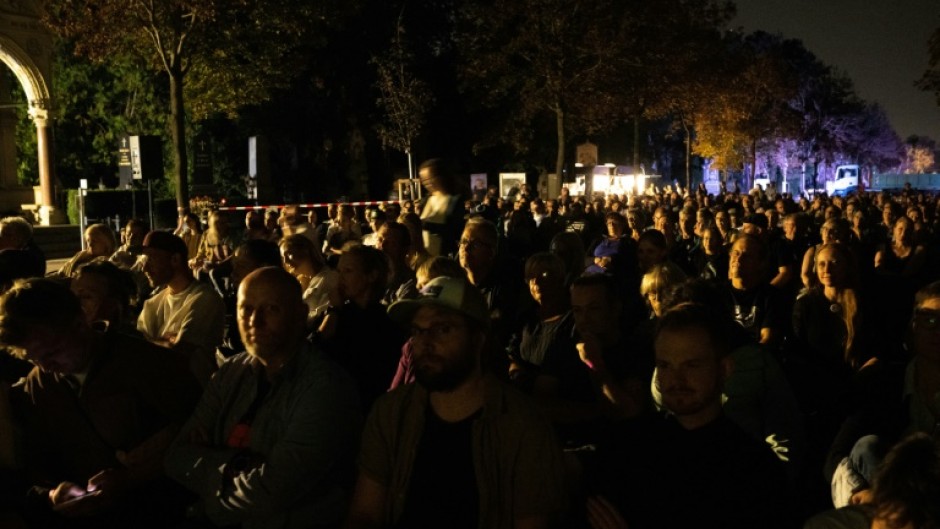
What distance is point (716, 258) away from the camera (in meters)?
8.85

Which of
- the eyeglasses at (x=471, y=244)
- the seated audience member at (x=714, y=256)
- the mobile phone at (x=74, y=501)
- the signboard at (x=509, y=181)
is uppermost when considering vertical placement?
the signboard at (x=509, y=181)

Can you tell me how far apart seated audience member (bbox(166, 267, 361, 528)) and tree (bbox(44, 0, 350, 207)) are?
19700 millimetres

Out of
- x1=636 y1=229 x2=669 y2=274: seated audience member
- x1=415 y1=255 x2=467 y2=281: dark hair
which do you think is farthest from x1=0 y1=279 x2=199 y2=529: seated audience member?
x1=636 y1=229 x2=669 y2=274: seated audience member

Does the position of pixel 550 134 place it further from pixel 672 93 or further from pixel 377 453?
pixel 377 453

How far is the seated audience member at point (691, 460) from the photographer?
2662 millimetres

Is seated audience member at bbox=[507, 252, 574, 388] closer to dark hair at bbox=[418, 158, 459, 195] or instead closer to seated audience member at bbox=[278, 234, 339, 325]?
dark hair at bbox=[418, 158, 459, 195]

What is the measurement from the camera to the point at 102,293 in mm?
4641

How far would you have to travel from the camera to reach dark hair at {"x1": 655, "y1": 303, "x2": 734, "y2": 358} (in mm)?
3027

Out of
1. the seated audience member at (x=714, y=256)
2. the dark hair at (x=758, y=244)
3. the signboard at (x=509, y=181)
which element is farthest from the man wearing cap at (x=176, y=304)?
the signboard at (x=509, y=181)

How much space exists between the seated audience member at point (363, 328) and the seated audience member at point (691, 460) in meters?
1.93

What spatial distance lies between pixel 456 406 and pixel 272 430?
0.86 metres

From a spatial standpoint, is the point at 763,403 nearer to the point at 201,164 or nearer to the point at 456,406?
the point at 456,406

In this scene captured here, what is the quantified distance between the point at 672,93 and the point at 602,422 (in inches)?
1543

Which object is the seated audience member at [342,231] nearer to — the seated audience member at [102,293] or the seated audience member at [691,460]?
the seated audience member at [102,293]
